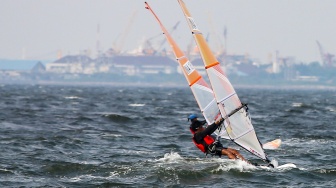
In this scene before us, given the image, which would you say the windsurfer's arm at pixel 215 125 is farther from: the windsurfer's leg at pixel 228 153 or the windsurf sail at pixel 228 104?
the windsurfer's leg at pixel 228 153

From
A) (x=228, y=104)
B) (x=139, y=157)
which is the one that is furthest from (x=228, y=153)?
(x=139, y=157)

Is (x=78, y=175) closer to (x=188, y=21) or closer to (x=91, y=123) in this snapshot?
(x=188, y=21)

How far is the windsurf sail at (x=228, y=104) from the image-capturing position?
74.4 ft

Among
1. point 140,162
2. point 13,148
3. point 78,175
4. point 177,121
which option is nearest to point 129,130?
point 177,121

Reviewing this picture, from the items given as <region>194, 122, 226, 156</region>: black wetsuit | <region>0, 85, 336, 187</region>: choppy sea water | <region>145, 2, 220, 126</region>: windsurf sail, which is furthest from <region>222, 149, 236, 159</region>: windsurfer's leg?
<region>145, 2, 220, 126</region>: windsurf sail

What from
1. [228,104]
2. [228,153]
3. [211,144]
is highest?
[228,104]

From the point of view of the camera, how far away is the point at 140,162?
24266 millimetres

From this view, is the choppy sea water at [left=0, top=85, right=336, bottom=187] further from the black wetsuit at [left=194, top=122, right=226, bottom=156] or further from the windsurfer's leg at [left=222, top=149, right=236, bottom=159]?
the black wetsuit at [left=194, top=122, right=226, bottom=156]

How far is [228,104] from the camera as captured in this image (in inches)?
896

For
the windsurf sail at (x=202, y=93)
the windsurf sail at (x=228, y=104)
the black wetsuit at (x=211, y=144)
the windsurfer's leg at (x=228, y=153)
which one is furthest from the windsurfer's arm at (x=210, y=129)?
the windsurf sail at (x=202, y=93)

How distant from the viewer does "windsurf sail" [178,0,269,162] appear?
22688 mm

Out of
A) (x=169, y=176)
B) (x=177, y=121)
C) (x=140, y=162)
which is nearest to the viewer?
(x=169, y=176)

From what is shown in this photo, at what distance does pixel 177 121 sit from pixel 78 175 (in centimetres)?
2263

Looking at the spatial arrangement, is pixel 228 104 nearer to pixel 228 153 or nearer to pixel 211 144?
pixel 211 144
